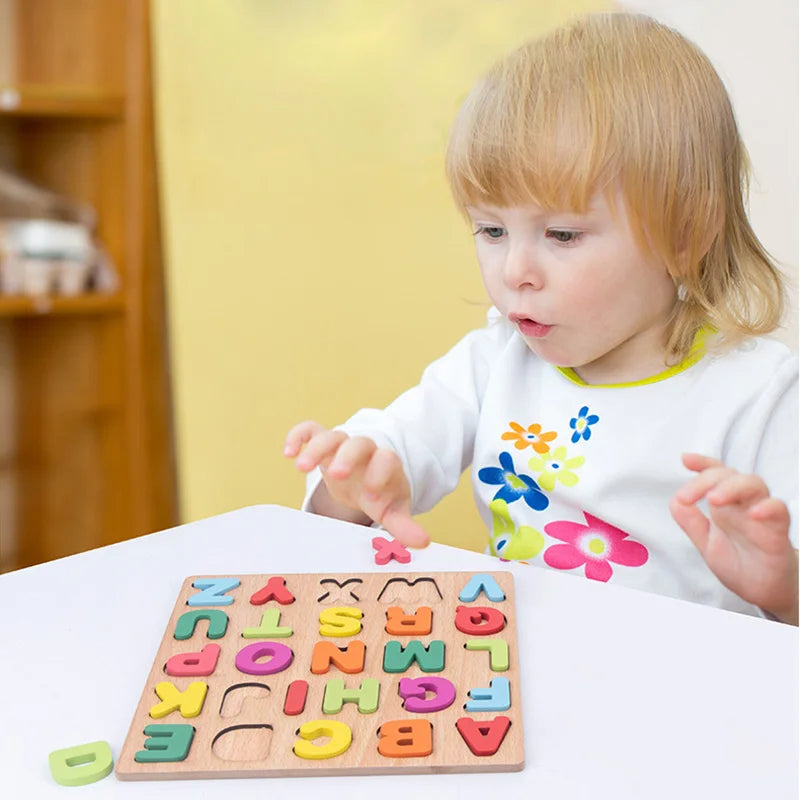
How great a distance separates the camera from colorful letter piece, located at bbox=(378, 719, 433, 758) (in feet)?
1.49

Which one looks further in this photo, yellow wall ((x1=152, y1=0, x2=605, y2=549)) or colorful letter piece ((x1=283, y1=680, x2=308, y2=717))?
yellow wall ((x1=152, y1=0, x2=605, y2=549))

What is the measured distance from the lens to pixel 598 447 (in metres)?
0.92

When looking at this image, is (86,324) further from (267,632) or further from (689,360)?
(267,632)

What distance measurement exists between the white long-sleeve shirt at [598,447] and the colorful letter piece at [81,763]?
1.45 ft

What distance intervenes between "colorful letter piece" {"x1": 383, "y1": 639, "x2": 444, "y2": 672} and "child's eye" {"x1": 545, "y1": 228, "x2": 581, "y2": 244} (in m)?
0.40

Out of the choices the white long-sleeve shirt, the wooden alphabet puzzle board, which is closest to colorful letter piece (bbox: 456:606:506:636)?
the wooden alphabet puzzle board

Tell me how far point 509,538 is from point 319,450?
0.30 metres

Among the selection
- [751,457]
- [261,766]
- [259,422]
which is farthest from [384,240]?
[261,766]

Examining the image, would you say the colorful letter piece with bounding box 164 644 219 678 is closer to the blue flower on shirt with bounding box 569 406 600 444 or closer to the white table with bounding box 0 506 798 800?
the white table with bounding box 0 506 798 800

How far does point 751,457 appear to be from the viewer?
2.86 ft

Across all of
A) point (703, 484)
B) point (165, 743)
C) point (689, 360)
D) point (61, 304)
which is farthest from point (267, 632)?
point (61, 304)

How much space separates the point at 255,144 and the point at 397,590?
55.4 inches

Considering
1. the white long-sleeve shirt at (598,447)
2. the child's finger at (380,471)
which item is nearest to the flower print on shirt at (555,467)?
the white long-sleeve shirt at (598,447)

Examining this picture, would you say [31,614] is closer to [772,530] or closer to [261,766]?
[261,766]
